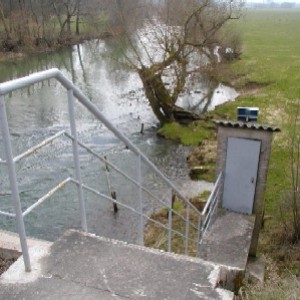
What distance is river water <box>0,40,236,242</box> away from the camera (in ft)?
37.4

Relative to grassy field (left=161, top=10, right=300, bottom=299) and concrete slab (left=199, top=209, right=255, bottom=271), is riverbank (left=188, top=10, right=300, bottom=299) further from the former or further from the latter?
concrete slab (left=199, top=209, right=255, bottom=271)

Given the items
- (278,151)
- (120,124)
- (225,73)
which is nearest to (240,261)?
(278,151)

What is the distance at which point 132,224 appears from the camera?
1154cm

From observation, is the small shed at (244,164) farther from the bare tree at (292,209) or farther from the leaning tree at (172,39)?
the leaning tree at (172,39)

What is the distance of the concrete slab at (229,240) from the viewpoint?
656 cm

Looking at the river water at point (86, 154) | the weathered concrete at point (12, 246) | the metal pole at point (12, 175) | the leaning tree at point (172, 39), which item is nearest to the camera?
the metal pole at point (12, 175)

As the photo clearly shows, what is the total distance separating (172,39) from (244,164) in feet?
40.8

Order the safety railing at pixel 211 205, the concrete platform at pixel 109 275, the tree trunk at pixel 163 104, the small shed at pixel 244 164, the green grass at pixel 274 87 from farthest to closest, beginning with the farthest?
1. the tree trunk at pixel 163 104
2. the green grass at pixel 274 87
3. the small shed at pixel 244 164
4. the safety railing at pixel 211 205
5. the concrete platform at pixel 109 275

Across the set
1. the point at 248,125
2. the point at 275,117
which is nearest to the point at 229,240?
the point at 248,125

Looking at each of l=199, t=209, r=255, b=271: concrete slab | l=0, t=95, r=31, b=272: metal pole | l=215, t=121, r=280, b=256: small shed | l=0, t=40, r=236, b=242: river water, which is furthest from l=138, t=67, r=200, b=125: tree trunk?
l=0, t=95, r=31, b=272: metal pole

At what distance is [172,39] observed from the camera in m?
18.5

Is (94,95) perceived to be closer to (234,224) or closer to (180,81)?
(180,81)

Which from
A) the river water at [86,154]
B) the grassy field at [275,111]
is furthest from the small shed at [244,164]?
the river water at [86,154]

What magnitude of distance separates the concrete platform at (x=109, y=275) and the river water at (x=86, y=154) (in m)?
1.62
